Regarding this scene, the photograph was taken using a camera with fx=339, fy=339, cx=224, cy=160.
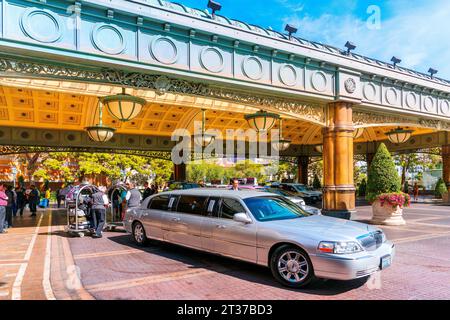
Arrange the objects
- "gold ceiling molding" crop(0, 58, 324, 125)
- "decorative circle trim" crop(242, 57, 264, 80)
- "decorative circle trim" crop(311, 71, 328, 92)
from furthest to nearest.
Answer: "decorative circle trim" crop(311, 71, 328, 92) → "decorative circle trim" crop(242, 57, 264, 80) → "gold ceiling molding" crop(0, 58, 324, 125)

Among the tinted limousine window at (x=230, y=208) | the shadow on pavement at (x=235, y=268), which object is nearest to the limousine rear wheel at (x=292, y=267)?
the shadow on pavement at (x=235, y=268)

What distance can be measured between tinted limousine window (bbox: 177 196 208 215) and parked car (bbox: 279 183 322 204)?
16.2 metres

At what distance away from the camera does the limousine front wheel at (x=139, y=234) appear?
27.9 ft

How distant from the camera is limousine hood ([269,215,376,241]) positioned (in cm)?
518

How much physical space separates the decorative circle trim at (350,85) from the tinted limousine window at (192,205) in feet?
29.3

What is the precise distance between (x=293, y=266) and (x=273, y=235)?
57 centimetres

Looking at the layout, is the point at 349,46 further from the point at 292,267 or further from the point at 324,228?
the point at 292,267

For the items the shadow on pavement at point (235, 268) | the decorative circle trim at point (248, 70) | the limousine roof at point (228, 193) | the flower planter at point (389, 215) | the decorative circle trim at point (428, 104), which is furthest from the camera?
the decorative circle trim at point (428, 104)

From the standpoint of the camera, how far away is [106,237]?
10109 millimetres

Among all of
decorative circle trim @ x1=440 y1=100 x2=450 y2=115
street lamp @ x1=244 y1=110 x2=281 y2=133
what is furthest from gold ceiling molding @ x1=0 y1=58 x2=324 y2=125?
decorative circle trim @ x1=440 y1=100 x2=450 y2=115

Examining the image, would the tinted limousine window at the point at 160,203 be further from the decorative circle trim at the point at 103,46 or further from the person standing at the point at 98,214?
the decorative circle trim at the point at 103,46

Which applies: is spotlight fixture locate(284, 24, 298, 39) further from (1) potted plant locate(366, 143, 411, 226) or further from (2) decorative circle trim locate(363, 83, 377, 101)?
(1) potted plant locate(366, 143, 411, 226)

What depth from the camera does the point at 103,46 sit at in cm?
895
